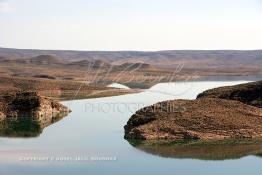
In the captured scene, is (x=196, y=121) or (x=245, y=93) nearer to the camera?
(x=196, y=121)

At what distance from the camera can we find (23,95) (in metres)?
41.6

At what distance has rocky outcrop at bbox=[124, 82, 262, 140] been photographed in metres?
29.7

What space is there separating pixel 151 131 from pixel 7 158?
8453 millimetres

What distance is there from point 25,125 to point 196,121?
11.2 meters

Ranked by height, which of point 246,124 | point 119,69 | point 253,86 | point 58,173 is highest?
point 119,69

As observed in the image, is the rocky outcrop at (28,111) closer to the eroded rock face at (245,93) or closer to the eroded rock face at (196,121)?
the eroded rock face at (196,121)

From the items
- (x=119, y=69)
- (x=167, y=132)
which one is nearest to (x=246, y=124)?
(x=167, y=132)

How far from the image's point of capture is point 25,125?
35.5 metres

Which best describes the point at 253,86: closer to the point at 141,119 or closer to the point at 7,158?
the point at 141,119

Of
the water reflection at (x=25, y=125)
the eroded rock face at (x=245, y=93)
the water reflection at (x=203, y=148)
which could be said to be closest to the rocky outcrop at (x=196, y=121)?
the water reflection at (x=203, y=148)

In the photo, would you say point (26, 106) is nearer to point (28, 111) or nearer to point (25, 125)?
point (28, 111)

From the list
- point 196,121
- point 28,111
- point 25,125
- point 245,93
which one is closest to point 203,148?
point 196,121

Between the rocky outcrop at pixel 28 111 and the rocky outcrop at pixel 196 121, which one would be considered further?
the rocky outcrop at pixel 28 111

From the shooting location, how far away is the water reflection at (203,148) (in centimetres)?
2583
